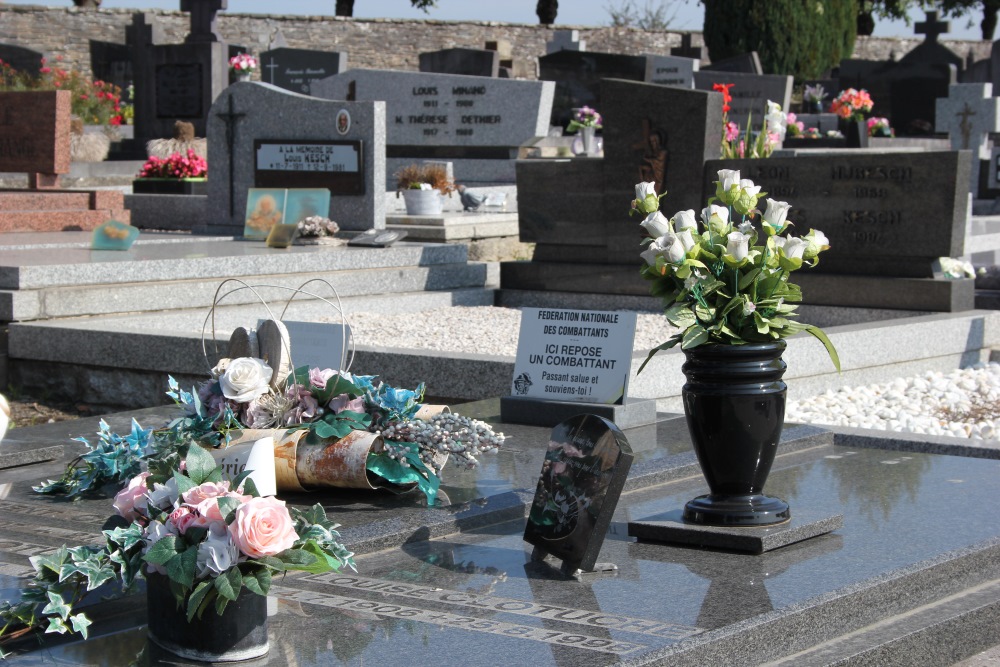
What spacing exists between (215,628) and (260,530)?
10.4 inches

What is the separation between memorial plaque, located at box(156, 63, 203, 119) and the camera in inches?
898

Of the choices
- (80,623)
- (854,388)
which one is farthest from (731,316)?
(854,388)

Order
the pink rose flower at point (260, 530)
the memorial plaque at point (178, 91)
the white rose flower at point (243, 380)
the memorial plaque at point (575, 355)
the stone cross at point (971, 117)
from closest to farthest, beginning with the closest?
the pink rose flower at point (260, 530) < the white rose flower at point (243, 380) < the memorial plaque at point (575, 355) < the stone cross at point (971, 117) < the memorial plaque at point (178, 91)

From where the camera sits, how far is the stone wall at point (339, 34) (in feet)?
110

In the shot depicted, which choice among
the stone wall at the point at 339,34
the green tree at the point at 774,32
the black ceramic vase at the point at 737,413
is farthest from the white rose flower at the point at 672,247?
the stone wall at the point at 339,34

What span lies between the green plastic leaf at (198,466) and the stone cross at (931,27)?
116 ft

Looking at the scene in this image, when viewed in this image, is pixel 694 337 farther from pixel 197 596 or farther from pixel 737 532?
pixel 197 596

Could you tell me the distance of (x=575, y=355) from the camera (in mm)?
5027

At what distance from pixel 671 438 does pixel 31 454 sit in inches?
89.8

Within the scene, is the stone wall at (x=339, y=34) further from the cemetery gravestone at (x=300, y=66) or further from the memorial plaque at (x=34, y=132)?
the memorial plaque at (x=34, y=132)

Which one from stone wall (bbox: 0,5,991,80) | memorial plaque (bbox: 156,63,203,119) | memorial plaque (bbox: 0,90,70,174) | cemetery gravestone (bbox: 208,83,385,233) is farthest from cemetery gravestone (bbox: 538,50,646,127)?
cemetery gravestone (bbox: 208,83,385,233)

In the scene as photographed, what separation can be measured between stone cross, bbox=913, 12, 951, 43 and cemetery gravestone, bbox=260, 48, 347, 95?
1791 cm

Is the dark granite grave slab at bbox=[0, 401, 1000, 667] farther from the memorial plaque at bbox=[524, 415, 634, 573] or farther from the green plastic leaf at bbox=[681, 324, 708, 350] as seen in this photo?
the green plastic leaf at bbox=[681, 324, 708, 350]

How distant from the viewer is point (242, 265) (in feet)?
30.0
